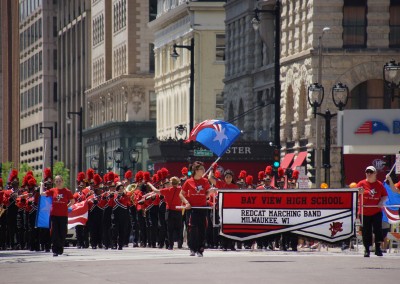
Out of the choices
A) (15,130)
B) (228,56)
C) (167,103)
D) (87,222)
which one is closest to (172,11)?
(167,103)

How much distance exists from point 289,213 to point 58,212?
4752mm

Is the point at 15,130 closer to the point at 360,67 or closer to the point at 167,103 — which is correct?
the point at 167,103

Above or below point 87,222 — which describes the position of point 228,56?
above

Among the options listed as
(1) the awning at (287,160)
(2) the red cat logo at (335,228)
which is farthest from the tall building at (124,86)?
(2) the red cat logo at (335,228)

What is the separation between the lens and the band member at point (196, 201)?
30547 millimetres

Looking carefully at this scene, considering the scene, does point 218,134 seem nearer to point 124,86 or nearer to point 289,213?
point 289,213

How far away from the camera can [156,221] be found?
41.9 metres

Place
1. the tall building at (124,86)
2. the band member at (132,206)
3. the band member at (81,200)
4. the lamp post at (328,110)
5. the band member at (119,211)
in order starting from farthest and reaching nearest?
1. the tall building at (124,86)
2. the lamp post at (328,110)
3. the band member at (81,200)
4. the band member at (132,206)
5. the band member at (119,211)

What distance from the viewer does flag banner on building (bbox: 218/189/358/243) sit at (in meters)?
32.2

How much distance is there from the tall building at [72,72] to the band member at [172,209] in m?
97.5

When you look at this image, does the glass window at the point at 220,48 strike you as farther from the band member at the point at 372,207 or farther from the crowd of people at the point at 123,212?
the band member at the point at 372,207

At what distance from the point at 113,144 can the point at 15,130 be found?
229 feet

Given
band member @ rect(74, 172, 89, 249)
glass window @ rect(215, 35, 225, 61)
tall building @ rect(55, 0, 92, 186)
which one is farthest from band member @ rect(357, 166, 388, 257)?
tall building @ rect(55, 0, 92, 186)

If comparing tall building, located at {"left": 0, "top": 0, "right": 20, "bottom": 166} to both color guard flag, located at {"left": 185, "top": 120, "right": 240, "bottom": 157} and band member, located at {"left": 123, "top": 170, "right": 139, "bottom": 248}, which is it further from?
color guard flag, located at {"left": 185, "top": 120, "right": 240, "bottom": 157}
